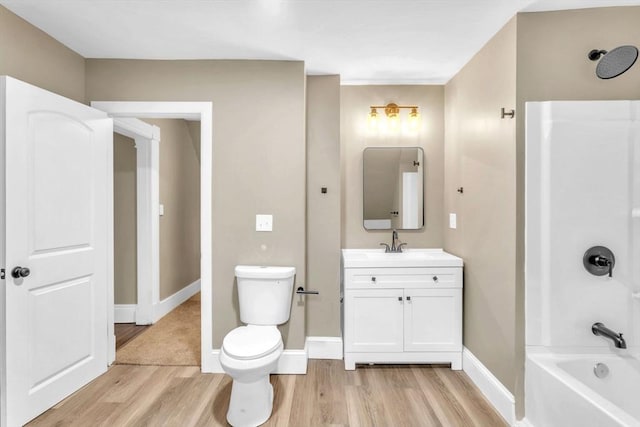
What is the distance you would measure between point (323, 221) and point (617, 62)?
1997 millimetres

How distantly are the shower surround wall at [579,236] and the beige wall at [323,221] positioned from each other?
54.5 inches

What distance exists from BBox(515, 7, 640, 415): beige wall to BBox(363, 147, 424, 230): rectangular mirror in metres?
1.15

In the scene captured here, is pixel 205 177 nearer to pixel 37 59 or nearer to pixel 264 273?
pixel 264 273

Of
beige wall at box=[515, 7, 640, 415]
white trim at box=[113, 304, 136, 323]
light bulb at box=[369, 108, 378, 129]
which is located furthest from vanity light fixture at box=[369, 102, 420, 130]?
white trim at box=[113, 304, 136, 323]

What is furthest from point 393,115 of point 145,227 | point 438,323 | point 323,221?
point 145,227

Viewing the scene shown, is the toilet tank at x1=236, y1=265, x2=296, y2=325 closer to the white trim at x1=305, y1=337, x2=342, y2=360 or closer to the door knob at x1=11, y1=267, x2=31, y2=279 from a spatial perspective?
the white trim at x1=305, y1=337, x2=342, y2=360

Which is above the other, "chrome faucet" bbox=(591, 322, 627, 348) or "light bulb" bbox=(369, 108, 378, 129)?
"light bulb" bbox=(369, 108, 378, 129)

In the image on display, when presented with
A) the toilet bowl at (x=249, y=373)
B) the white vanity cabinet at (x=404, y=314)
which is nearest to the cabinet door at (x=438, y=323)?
the white vanity cabinet at (x=404, y=314)

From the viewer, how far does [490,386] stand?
2092 millimetres

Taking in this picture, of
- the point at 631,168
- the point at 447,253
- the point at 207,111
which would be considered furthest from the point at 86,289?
the point at 631,168

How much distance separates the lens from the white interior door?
5.84ft

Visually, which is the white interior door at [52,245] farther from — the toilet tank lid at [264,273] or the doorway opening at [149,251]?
the toilet tank lid at [264,273]

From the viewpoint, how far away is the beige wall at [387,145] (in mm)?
2961

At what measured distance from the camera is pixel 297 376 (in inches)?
96.1
